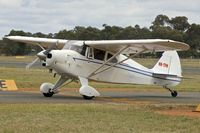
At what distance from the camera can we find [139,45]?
23625mm

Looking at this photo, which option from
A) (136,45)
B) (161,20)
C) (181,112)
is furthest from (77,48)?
(161,20)

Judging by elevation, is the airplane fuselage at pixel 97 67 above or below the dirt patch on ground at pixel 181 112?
above

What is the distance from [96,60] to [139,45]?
2219 mm

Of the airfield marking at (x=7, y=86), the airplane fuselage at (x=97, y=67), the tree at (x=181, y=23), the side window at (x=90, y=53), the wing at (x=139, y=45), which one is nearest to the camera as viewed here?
the wing at (x=139, y=45)

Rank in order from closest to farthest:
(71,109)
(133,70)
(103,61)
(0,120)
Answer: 1. (0,120)
2. (71,109)
3. (103,61)
4. (133,70)

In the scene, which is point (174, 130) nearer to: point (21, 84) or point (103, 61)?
point (103, 61)

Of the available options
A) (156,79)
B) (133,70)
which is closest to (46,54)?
(133,70)

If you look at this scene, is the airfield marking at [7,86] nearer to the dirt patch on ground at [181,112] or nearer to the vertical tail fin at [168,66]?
the vertical tail fin at [168,66]

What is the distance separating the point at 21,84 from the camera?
3109 centimetres

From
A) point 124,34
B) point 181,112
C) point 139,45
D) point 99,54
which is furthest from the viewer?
point 124,34

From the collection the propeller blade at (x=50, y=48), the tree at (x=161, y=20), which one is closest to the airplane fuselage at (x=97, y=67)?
the propeller blade at (x=50, y=48)

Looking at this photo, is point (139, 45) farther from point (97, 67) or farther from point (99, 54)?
point (97, 67)

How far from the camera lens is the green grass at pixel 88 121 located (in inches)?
481

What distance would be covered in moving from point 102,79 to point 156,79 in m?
4.19
